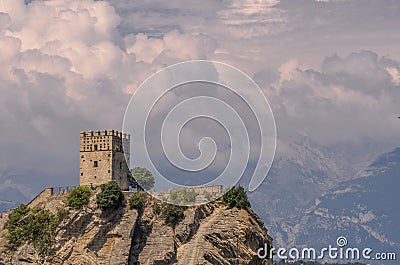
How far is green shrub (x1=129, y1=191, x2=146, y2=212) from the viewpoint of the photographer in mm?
151750

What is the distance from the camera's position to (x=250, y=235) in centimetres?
15612

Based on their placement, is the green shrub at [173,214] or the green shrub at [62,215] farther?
the green shrub at [173,214]

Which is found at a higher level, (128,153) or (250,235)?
(128,153)

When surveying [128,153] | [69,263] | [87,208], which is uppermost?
[128,153]

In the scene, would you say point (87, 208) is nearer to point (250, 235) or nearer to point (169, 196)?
point (169, 196)

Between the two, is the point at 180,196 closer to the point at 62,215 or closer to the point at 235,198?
the point at 235,198

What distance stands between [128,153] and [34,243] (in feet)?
76.0

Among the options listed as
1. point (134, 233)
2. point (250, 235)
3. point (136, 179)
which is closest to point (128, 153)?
point (136, 179)

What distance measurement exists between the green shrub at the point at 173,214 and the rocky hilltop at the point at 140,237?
0.56 m

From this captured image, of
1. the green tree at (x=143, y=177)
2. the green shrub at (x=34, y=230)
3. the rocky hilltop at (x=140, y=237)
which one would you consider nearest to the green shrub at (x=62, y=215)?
the rocky hilltop at (x=140, y=237)

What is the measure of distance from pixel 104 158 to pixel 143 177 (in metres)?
7.52

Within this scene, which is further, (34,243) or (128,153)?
(128,153)

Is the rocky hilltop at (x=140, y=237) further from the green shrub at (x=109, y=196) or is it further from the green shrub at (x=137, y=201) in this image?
the green shrub at (x=109, y=196)

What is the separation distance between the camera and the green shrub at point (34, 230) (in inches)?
5797
